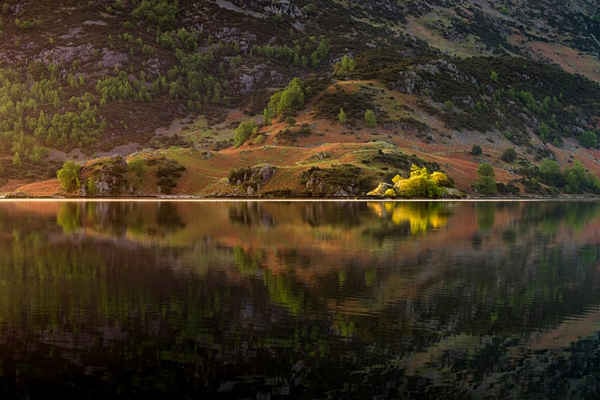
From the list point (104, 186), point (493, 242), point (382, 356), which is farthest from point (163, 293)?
point (104, 186)

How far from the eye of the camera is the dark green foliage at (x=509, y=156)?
628 ft

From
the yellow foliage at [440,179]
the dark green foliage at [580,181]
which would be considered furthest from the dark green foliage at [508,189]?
the dark green foliage at [580,181]

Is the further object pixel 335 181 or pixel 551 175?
pixel 551 175

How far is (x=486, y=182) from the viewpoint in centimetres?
16100

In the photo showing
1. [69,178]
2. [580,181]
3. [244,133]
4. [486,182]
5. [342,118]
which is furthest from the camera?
[580,181]

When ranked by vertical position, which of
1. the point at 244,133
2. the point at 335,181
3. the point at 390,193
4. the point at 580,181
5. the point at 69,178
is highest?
the point at 244,133

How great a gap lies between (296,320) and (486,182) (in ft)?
478

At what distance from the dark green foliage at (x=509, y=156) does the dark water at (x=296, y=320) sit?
14921cm

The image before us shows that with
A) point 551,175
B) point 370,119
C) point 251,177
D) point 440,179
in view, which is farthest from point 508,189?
point 251,177

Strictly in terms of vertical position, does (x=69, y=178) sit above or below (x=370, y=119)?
below

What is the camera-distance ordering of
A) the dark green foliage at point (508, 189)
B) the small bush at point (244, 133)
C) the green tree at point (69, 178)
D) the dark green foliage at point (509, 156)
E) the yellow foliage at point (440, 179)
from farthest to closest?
the dark green foliage at point (509, 156) < the small bush at point (244, 133) < the dark green foliage at point (508, 189) < the green tree at point (69, 178) < the yellow foliage at point (440, 179)

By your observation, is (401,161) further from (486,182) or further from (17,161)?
(17,161)

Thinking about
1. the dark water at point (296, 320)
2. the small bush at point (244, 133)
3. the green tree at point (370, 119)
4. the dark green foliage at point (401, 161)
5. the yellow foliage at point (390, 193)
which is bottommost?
the dark water at point (296, 320)

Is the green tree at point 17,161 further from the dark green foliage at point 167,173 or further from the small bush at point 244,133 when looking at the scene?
the small bush at point 244,133
